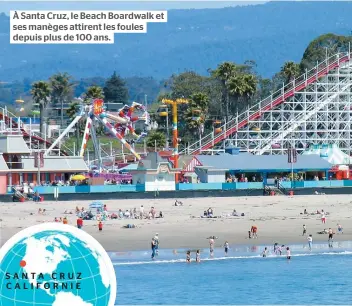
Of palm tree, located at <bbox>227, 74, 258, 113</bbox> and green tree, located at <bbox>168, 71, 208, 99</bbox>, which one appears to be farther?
green tree, located at <bbox>168, 71, 208, 99</bbox>

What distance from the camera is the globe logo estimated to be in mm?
13562

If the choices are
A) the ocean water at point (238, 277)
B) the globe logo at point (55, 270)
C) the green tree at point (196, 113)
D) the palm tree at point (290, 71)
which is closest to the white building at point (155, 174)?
the green tree at point (196, 113)

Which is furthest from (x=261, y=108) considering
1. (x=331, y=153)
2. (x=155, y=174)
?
(x=155, y=174)

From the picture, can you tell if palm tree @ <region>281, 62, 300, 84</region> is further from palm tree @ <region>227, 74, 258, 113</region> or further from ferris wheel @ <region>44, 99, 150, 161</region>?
ferris wheel @ <region>44, 99, 150, 161</region>

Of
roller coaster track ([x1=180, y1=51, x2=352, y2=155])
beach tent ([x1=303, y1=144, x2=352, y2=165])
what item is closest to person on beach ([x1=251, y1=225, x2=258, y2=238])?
beach tent ([x1=303, y1=144, x2=352, y2=165])

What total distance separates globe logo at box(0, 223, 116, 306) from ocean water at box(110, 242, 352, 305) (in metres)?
17.3

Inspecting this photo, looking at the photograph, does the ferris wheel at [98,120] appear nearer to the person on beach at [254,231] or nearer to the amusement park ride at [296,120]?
the amusement park ride at [296,120]

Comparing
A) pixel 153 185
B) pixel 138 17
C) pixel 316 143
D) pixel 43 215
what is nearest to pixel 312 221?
pixel 43 215

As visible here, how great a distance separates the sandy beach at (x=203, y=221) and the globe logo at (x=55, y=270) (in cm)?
2659

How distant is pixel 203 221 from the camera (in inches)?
1993

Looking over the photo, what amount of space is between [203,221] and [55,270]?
3711cm

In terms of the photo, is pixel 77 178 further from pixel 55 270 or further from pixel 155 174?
pixel 55 270

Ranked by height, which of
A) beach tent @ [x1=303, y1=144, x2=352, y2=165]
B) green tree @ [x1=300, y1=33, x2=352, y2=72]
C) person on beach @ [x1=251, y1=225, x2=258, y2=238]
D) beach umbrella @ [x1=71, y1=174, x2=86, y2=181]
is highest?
green tree @ [x1=300, y1=33, x2=352, y2=72]

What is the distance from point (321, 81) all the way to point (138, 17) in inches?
2543
